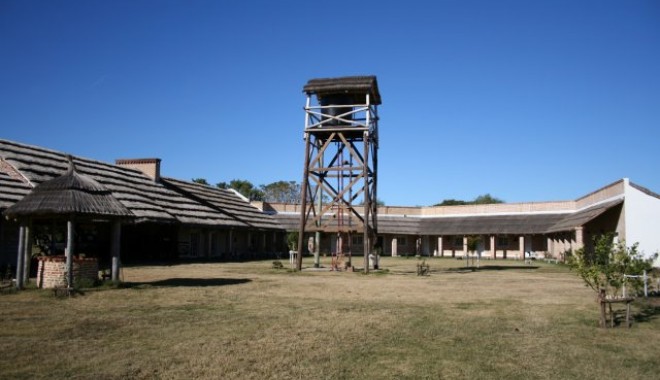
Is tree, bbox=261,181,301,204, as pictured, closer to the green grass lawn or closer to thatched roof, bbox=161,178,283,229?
thatched roof, bbox=161,178,283,229

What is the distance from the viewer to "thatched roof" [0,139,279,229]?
2492 cm

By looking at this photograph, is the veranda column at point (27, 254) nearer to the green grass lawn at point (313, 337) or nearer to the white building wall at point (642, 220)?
the green grass lawn at point (313, 337)

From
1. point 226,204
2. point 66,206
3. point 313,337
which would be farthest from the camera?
point 226,204

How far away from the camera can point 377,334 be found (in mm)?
9484

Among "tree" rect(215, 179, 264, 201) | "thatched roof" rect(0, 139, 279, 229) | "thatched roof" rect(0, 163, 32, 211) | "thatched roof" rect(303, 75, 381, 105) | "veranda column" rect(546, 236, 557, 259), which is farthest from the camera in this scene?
"tree" rect(215, 179, 264, 201)

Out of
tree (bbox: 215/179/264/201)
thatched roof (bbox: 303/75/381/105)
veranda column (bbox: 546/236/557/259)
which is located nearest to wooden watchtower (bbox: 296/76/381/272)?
thatched roof (bbox: 303/75/381/105)

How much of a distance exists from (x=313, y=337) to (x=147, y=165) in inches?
1225

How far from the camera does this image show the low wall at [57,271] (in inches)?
584

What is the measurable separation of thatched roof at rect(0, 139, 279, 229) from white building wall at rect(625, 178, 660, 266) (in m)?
23.0

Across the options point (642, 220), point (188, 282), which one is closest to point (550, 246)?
point (642, 220)

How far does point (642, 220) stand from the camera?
2662cm

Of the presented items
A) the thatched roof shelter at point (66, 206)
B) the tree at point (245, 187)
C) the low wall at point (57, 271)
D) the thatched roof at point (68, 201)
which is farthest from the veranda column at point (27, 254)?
the tree at point (245, 187)

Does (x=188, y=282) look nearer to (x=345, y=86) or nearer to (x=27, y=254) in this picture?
(x=27, y=254)

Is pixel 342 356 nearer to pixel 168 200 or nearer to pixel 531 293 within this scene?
pixel 531 293
